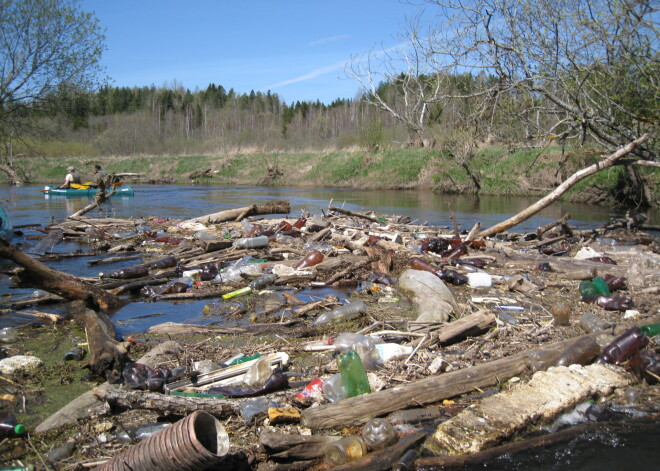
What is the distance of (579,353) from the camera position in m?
4.04

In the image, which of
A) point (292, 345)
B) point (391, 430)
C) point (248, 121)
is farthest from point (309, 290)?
point (248, 121)

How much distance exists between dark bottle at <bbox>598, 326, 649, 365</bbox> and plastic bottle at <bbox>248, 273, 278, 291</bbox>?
162 inches

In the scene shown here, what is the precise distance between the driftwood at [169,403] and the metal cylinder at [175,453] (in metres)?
0.50

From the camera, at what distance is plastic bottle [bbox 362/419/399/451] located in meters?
2.91

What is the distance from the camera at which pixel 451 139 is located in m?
25.6

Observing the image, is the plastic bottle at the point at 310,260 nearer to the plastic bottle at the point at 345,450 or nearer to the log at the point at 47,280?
the log at the point at 47,280

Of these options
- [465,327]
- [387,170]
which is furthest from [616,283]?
[387,170]

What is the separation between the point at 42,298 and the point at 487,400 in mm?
5247

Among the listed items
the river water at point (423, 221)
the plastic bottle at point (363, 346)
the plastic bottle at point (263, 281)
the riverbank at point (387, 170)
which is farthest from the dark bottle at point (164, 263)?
the riverbank at point (387, 170)

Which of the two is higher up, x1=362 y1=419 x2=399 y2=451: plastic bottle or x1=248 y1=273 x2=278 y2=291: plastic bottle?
x1=248 y1=273 x2=278 y2=291: plastic bottle

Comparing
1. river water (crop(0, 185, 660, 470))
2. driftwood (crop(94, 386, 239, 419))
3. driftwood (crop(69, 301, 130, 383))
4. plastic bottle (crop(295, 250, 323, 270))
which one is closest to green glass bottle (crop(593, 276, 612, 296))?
river water (crop(0, 185, 660, 470))

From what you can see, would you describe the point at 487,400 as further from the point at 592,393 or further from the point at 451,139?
the point at 451,139

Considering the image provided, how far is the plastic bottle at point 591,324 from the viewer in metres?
4.57

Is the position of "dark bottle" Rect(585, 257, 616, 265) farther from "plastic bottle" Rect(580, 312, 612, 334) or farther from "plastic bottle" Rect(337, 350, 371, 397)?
"plastic bottle" Rect(337, 350, 371, 397)
